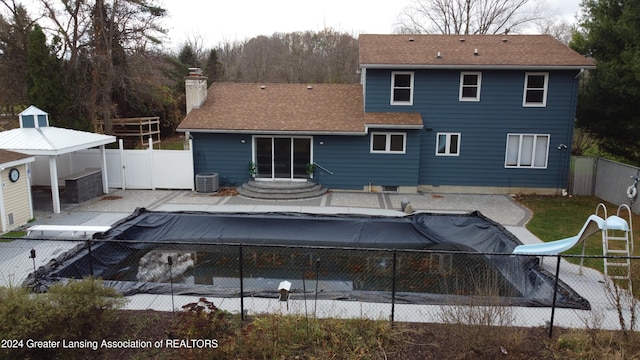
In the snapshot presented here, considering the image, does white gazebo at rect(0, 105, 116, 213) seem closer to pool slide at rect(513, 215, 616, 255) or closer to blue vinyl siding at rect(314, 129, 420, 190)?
blue vinyl siding at rect(314, 129, 420, 190)

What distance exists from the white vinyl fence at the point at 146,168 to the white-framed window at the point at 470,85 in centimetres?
1113

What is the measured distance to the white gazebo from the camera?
13633mm

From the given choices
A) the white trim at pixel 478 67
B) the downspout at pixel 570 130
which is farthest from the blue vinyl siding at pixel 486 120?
the white trim at pixel 478 67

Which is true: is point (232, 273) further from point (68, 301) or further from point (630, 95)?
point (630, 95)

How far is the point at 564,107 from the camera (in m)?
16.9

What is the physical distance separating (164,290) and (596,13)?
19345 mm

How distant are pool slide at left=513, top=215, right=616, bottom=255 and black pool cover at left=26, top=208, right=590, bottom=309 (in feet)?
1.81

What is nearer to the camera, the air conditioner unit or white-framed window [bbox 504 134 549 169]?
the air conditioner unit

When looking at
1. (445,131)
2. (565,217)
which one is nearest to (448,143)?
(445,131)

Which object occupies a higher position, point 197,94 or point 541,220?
point 197,94

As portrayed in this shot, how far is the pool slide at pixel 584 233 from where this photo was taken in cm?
857

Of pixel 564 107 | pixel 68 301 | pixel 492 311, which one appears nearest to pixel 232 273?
pixel 68 301

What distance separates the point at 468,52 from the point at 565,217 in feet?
24.8

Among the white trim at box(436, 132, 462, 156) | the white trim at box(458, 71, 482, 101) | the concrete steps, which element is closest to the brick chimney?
the concrete steps
